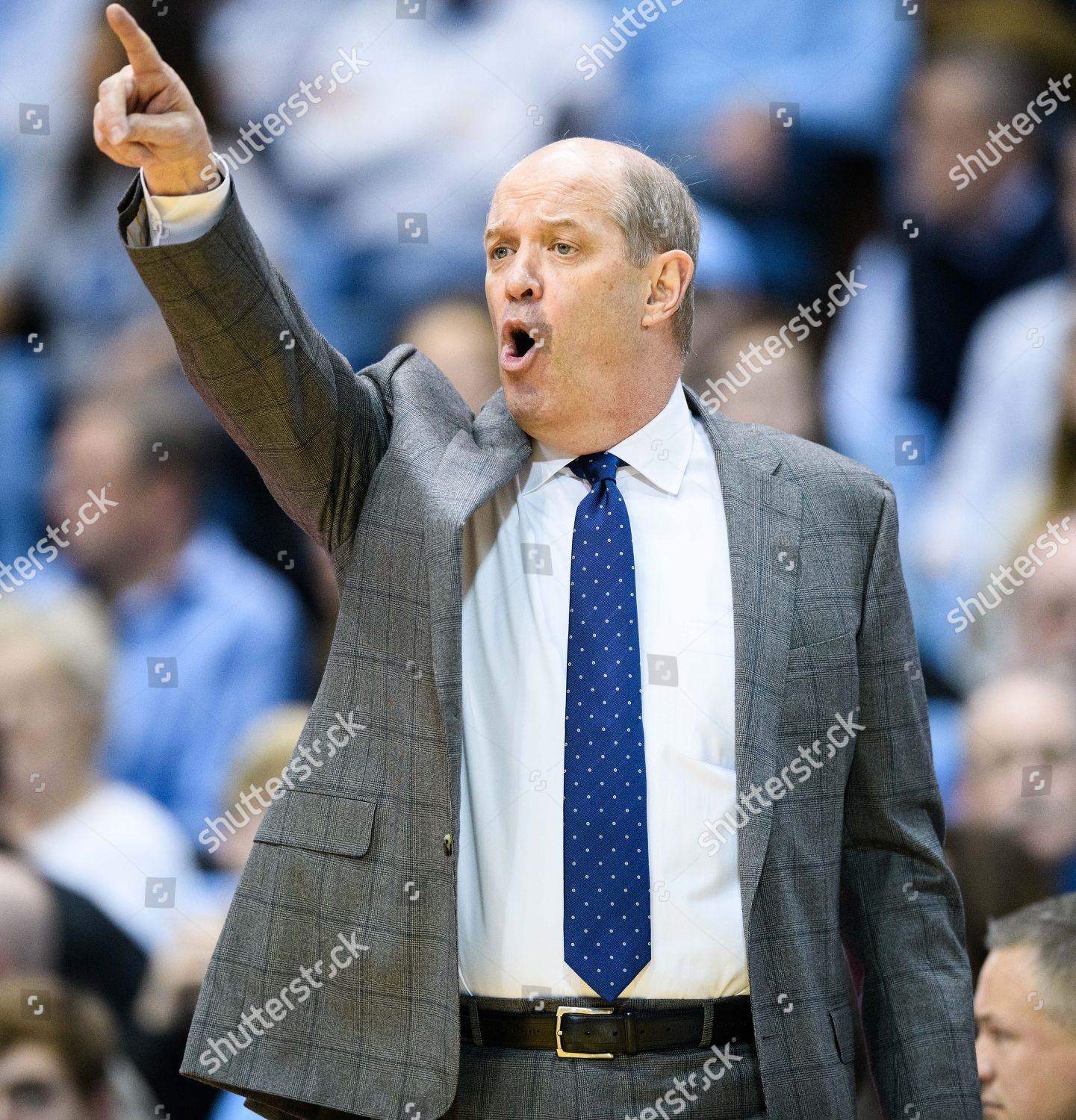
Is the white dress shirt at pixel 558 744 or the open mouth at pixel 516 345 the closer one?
the white dress shirt at pixel 558 744

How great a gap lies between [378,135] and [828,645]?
190cm

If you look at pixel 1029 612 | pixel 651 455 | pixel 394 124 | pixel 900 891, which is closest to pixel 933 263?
pixel 1029 612

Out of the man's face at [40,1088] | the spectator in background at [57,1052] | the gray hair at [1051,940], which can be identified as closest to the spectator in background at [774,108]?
the gray hair at [1051,940]

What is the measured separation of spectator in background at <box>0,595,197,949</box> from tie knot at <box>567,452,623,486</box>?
154 centimetres

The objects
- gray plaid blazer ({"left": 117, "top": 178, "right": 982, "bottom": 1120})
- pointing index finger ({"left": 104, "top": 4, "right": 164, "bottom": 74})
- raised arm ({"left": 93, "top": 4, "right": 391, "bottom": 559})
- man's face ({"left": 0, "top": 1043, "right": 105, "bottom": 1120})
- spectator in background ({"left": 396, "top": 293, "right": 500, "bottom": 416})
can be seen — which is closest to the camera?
pointing index finger ({"left": 104, "top": 4, "right": 164, "bottom": 74})

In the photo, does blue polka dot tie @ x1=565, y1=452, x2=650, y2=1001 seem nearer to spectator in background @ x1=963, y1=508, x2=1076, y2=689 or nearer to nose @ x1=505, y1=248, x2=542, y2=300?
nose @ x1=505, y1=248, x2=542, y2=300

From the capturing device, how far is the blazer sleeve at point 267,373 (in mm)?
1650

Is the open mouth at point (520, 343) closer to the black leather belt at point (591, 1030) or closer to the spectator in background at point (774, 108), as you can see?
the black leather belt at point (591, 1030)

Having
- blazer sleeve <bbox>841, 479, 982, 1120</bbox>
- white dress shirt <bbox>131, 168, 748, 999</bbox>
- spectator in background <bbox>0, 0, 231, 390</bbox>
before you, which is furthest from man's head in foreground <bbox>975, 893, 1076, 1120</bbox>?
spectator in background <bbox>0, 0, 231, 390</bbox>

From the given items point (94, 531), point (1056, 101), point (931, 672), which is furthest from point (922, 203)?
point (94, 531)

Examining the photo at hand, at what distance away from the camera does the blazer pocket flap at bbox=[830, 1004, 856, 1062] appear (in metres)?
1.91

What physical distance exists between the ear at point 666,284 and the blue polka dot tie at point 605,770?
337mm

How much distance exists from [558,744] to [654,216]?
794mm

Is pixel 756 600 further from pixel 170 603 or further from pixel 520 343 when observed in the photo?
pixel 170 603
